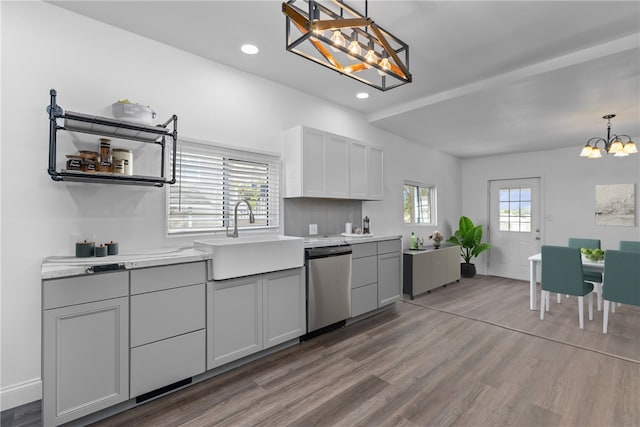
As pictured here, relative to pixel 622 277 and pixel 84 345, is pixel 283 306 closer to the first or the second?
pixel 84 345

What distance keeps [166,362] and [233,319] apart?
53 centimetres

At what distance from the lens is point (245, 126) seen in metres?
3.18

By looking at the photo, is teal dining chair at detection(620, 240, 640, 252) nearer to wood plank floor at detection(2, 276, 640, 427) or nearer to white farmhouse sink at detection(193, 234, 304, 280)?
wood plank floor at detection(2, 276, 640, 427)

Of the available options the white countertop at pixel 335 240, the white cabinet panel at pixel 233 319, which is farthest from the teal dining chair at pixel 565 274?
the white cabinet panel at pixel 233 319

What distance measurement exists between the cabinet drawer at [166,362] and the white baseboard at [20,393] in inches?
→ 28.9

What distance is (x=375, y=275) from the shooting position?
3748 mm

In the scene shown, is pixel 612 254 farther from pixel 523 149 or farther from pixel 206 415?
pixel 206 415

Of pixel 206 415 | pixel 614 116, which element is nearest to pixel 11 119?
pixel 206 415

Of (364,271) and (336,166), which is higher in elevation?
(336,166)

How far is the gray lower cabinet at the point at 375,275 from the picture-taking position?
3518 millimetres

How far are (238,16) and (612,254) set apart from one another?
4203 millimetres

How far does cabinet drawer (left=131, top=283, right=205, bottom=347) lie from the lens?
196 cm

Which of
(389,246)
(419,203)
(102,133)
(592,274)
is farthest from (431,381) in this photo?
(419,203)

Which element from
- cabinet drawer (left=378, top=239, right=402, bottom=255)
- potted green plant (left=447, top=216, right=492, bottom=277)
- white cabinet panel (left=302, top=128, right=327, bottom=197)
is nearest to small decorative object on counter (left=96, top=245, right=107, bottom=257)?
white cabinet panel (left=302, top=128, right=327, bottom=197)
